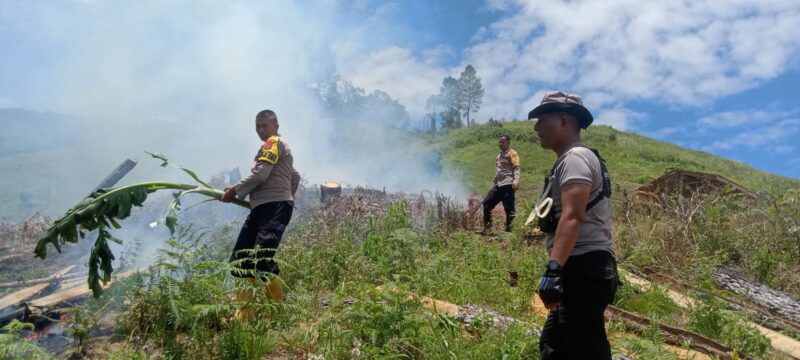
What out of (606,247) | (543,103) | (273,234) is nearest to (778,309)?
(606,247)

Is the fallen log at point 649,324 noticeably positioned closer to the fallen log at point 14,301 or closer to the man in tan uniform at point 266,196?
the man in tan uniform at point 266,196

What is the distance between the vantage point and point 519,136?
85.3ft

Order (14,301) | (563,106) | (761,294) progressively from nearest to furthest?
(563,106) < (761,294) < (14,301)

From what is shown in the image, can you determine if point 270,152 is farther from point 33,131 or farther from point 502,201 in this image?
point 33,131

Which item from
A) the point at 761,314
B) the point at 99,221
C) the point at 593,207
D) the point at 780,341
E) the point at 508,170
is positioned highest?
the point at 508,170

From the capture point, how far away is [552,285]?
2150mm

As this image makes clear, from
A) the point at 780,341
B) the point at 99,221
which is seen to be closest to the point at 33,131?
the point at 99,221

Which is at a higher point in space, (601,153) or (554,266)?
(601,153)

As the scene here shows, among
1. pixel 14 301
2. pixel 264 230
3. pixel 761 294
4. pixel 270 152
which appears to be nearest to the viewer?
pixel 264 230

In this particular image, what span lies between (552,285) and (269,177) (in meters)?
2.72

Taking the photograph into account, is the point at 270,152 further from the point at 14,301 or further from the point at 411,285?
the point at 14,301

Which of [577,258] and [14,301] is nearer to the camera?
[577,258]

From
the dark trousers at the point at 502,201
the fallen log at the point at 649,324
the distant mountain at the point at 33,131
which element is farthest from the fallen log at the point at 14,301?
the distant mountain at the point at 33,131

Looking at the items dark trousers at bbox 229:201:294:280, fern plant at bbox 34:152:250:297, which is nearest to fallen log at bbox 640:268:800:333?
dark trousers at bbox 229:201:294:280
